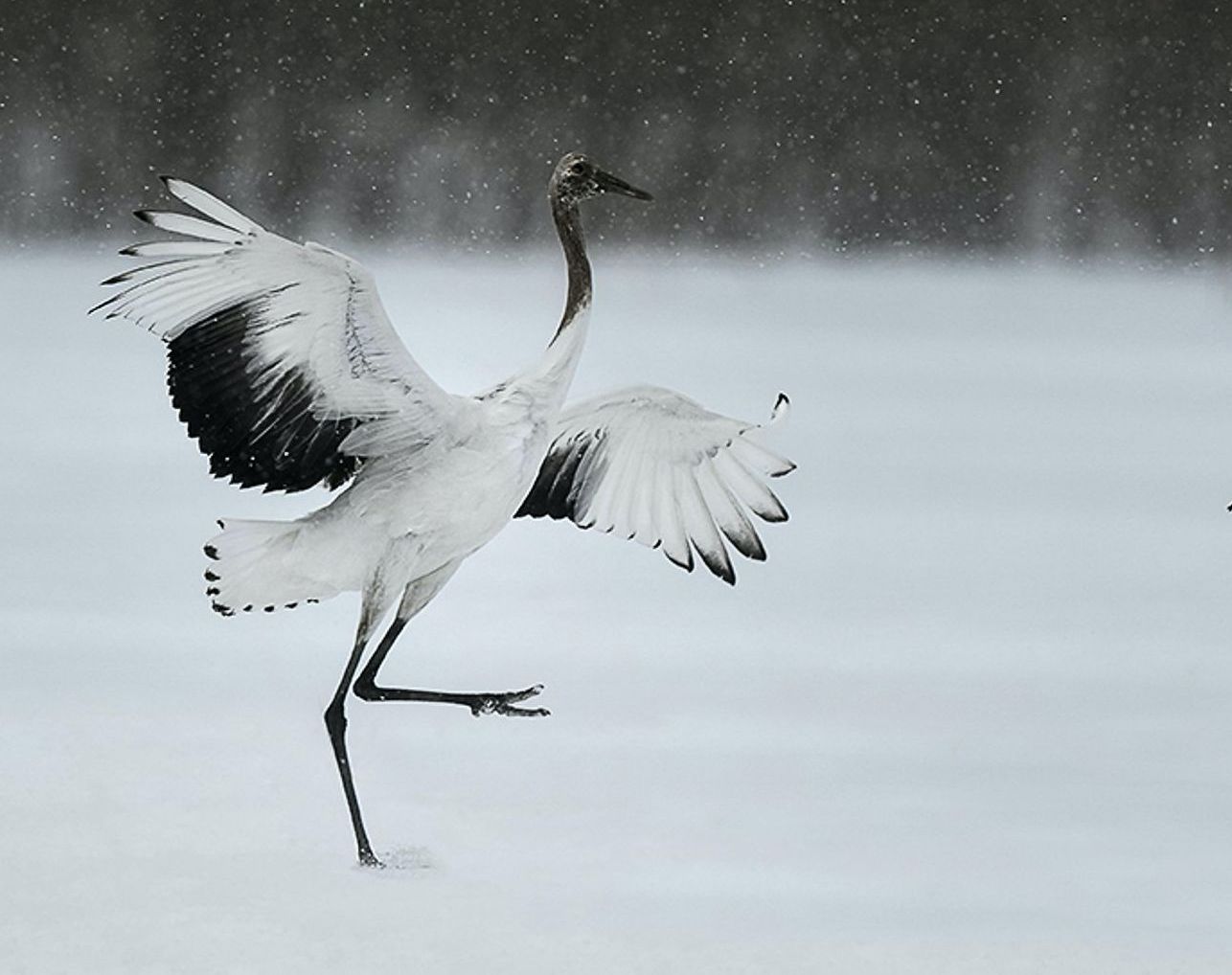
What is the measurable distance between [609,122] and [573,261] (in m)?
3.10

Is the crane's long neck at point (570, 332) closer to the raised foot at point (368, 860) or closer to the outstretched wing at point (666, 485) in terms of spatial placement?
the outstretched wing at point (666, 485)

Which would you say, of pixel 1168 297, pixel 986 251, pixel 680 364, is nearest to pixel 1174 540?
pixel 680 364

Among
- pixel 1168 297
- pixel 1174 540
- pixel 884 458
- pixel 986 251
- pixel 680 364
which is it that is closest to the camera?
pixel 1174 540

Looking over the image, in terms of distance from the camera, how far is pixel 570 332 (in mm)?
2002

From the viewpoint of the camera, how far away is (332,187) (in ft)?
16.5

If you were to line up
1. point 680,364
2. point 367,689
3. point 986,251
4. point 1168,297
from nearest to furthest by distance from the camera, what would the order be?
1. point 367,689
2. point 680,364
3. point 1168,297
4. point 986,251

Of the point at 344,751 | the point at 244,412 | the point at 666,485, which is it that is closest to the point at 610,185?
the point at 666,485

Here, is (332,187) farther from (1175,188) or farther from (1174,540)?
(1174,540)

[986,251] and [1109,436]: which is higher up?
[986,251]

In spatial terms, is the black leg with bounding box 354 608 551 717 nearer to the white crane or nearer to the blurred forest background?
the white crane

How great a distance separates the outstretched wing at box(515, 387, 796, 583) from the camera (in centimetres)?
217

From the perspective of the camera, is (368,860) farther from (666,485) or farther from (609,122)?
(609,122)

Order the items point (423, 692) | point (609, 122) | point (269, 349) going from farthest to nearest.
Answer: point (609, 122), point (423, 692), point (269, 349)

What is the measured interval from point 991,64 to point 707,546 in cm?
339
